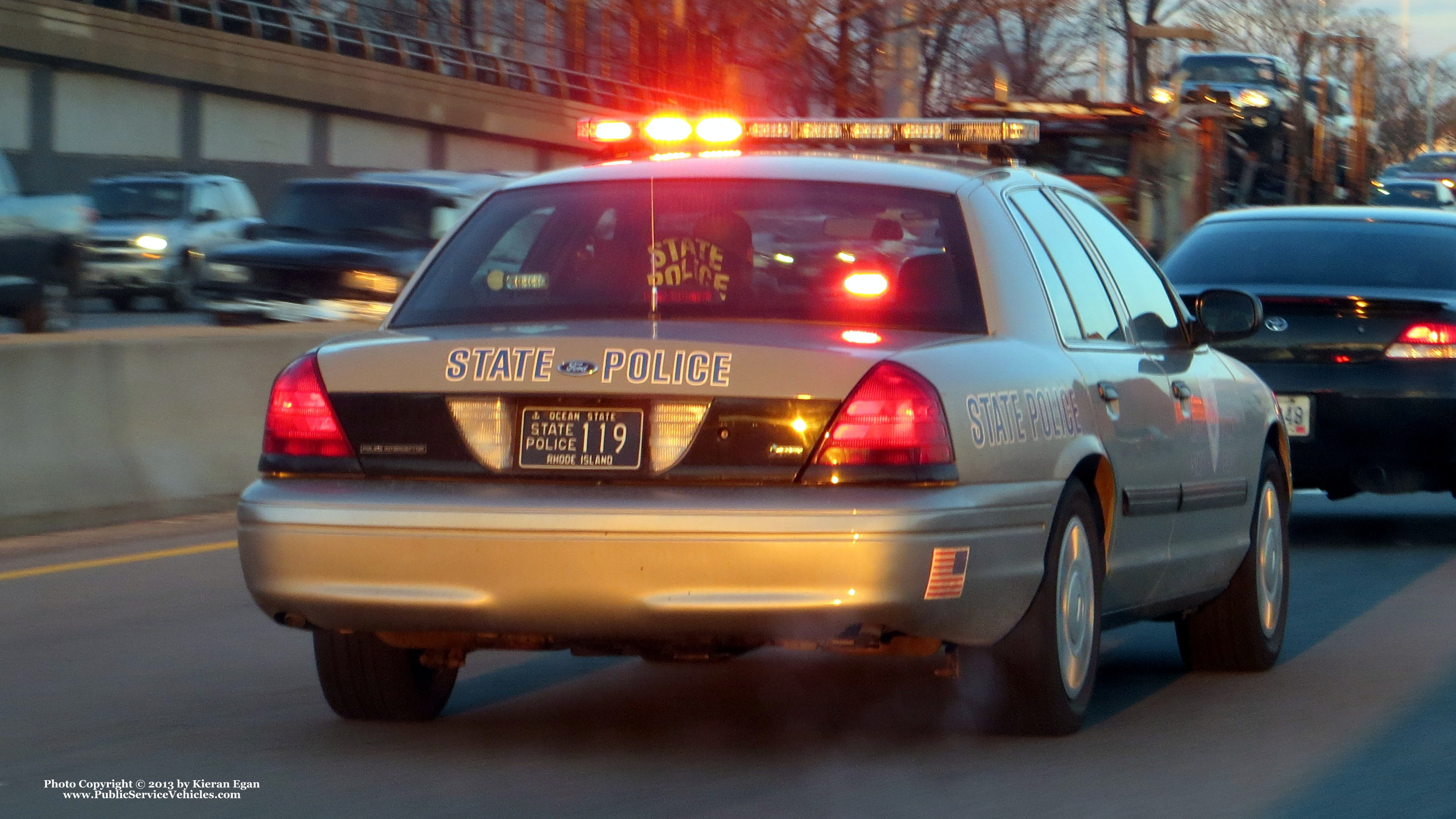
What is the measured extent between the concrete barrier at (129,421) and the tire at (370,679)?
4727 mm

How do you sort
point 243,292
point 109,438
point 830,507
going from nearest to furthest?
1. point 830,507
2. point 109,438
3. point 243,292

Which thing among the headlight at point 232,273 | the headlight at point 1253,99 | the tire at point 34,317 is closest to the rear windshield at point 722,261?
the tire at point 34,317

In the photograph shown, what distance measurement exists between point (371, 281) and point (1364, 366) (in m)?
10.1

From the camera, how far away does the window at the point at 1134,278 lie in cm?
681

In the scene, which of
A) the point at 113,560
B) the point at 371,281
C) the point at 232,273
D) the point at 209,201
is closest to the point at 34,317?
the point at 232,273

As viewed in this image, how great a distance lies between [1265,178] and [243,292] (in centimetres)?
1465

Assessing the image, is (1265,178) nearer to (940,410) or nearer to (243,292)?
(243,292)

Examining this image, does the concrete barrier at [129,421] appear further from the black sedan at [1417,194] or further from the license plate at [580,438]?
the black sedan at [1417,194]

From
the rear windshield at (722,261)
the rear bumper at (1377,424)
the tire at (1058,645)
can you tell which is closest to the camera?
the tire at (1058,645)

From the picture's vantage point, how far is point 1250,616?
721 cm

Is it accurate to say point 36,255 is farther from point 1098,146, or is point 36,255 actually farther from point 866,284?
point 866,284

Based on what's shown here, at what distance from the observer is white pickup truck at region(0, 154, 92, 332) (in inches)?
717

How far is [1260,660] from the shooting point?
7.25 meters

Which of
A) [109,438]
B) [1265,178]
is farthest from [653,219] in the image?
[1265,178]
